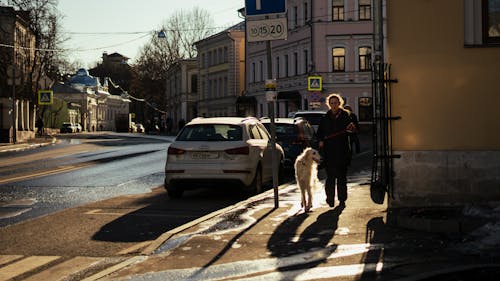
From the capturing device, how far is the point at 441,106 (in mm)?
9883

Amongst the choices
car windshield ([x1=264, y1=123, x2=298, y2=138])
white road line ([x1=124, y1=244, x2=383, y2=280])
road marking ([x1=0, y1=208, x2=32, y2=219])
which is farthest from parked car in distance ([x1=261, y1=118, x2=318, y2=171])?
white road line ([x1=124, y1=244, x2=383, y2=280])

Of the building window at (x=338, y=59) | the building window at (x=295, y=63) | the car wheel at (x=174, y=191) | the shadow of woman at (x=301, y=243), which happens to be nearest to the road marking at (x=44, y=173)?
the car wheel at (x=174, y=191)

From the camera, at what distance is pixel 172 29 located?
87.0 m

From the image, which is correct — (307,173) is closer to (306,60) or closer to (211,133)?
(211,133)

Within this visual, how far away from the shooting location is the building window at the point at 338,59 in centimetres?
5616

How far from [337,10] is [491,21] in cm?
4705

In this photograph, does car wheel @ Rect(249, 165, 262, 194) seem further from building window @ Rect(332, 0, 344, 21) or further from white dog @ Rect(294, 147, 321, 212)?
building window @ Rect(332, 0, 344, 21)

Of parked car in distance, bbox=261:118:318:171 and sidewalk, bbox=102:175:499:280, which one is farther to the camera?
parked car in distance, bbox=261:118:318:171

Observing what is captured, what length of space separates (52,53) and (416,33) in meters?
61.1

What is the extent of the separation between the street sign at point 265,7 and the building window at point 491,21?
2962mm

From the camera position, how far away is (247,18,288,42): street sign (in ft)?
36.2

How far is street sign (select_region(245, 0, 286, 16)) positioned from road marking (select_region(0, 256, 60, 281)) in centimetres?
502

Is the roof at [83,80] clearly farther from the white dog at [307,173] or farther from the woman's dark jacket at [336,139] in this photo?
the woman's dark jacket at [336,139]

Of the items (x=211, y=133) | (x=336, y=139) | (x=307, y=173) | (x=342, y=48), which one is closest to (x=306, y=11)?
(x=342, y=48)
